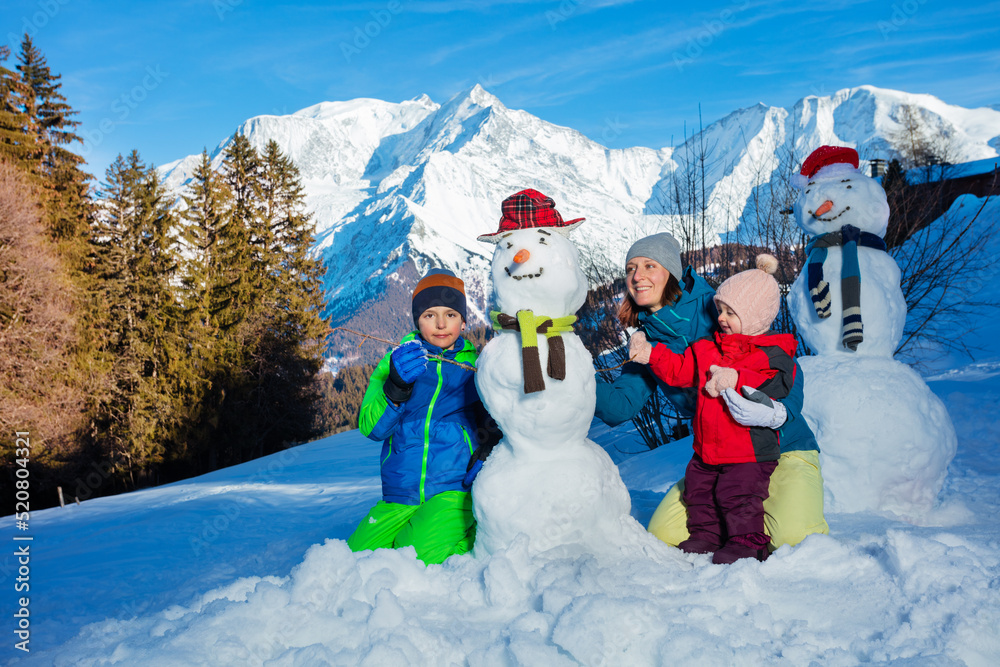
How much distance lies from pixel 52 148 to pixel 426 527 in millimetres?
19554

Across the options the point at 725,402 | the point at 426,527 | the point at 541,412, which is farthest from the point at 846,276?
the point at 426,527

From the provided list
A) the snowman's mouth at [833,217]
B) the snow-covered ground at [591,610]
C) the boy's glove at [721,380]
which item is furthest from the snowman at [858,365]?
the boy's glove at [721,380]

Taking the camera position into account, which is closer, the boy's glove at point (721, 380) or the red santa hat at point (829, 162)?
the boy's glove at point (721, 380)

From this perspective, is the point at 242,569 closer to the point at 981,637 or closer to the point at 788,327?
the point at 981,637

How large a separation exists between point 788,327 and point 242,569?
5376mm

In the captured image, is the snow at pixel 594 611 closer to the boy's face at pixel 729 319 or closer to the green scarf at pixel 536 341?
the green scarf at pixel 536 341

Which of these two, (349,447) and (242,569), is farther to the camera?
(349,447)

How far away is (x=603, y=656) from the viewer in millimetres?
1604

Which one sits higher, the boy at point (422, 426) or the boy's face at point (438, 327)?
the boy's face at point (438, 327)

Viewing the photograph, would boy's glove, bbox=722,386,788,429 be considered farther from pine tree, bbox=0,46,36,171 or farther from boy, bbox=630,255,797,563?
pine tree, bbox=0,46,36,171

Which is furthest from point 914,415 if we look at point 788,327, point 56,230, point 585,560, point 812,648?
point 56,230

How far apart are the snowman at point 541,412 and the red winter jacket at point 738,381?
42 cm

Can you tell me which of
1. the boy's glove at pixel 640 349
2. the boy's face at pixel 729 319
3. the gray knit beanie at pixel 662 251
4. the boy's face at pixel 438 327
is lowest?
the boy's glove at pixel 640 349

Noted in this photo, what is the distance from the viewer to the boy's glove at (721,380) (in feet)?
7.61
